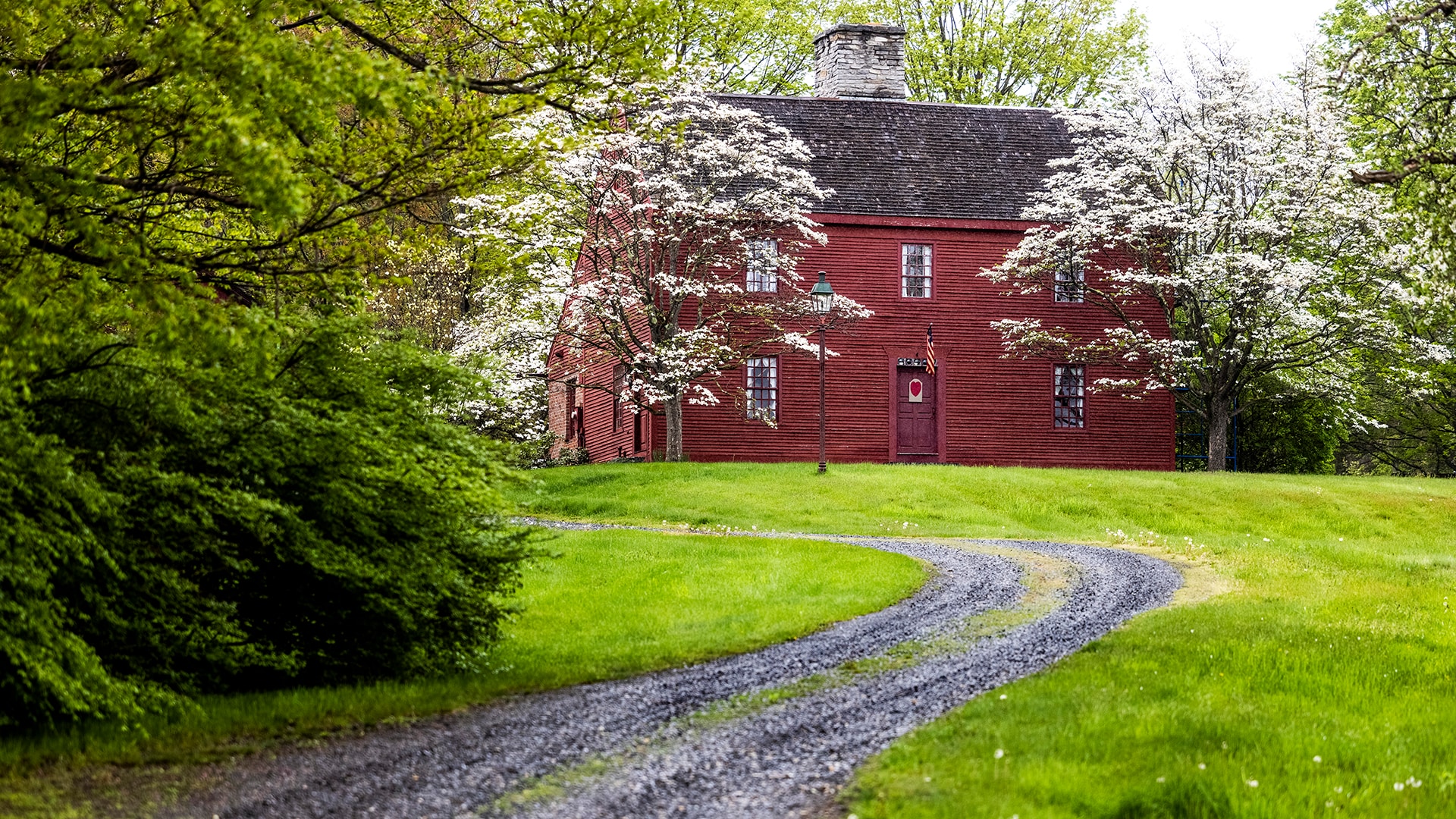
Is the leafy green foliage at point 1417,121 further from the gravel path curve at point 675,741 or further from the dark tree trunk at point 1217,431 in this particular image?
the dark tree trunk at point 1217,431

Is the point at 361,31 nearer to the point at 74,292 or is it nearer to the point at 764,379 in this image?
the point at 74,292

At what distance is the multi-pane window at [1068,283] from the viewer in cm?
3247

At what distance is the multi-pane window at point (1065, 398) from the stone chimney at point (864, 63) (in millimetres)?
7981

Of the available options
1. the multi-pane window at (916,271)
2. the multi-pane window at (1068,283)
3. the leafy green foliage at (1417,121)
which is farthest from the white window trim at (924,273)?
the leafy green foliage at (1417,121)

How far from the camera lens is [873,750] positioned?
8352 millimetres

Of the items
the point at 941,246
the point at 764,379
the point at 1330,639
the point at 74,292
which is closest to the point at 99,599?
the point at 74,292

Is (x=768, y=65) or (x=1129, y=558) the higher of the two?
(x=768, y=65)

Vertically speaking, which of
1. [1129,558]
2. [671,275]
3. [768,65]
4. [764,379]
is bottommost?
[1129,558]

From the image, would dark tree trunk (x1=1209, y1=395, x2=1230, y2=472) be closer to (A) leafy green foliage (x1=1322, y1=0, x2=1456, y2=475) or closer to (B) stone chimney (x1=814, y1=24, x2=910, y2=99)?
(B) stone chimney (x1=814, y1=24, x2=910, y2=99)

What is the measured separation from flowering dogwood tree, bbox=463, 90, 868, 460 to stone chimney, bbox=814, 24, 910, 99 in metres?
5.55

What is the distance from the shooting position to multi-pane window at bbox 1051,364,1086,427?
33188 millimetres

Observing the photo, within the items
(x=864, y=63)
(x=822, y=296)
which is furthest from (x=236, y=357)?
(x=864, y=63)

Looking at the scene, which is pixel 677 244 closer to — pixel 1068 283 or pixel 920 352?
pixel 920 352

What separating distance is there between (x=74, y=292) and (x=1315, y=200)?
27004mm
